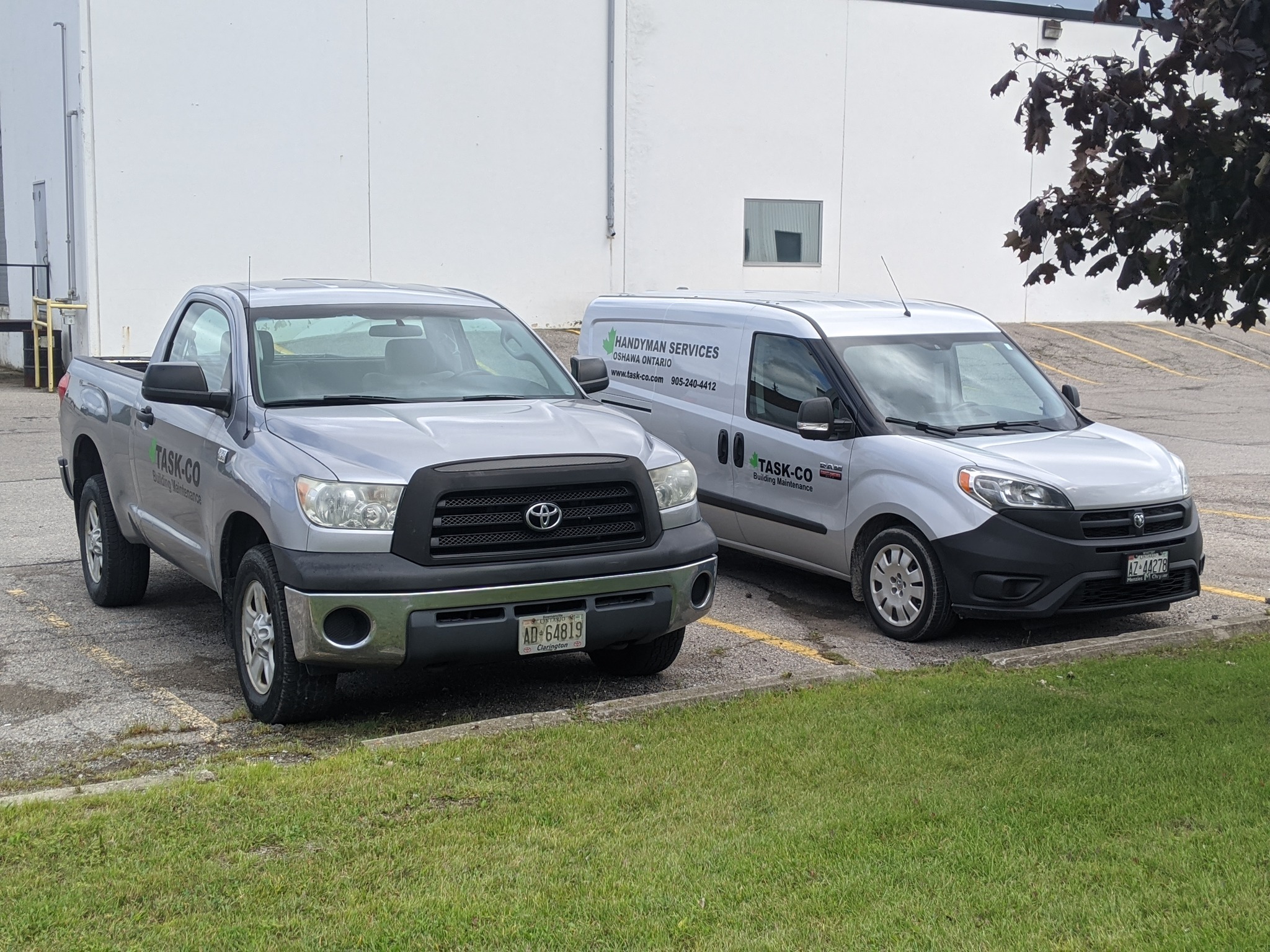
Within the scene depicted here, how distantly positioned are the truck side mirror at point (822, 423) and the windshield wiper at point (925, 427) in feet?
0.81

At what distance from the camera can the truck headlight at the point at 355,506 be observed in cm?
573

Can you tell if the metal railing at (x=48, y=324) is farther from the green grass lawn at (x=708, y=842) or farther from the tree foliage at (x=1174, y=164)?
the tree foliage at (x=1174, y=164)

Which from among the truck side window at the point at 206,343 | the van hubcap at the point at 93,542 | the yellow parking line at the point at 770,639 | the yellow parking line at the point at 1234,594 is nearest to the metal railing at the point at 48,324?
the van hubcap at the point at 93,542

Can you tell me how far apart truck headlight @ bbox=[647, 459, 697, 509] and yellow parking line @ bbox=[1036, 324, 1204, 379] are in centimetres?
2297

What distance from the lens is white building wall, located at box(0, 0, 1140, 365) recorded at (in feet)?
72.8

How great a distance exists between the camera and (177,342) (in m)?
7.98

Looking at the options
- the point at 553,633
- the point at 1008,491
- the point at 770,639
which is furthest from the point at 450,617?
the point at 1008,491

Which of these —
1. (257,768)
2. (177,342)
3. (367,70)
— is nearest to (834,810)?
(257,768)

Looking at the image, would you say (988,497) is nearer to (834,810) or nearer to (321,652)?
(834,810)

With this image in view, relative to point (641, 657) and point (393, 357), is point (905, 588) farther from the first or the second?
point (393, 357)

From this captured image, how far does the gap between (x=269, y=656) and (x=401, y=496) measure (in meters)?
0.98

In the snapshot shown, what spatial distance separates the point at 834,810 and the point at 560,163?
21.9 meters

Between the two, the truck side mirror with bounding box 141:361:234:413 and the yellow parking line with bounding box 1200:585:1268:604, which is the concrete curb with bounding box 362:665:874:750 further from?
the yellow parking line with bounding box 1200:585:1268:604

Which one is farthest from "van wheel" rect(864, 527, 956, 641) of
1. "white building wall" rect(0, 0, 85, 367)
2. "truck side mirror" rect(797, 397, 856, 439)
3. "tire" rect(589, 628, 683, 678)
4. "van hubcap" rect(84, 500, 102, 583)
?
"white building wall" rect(0, 0, 85, 367)
